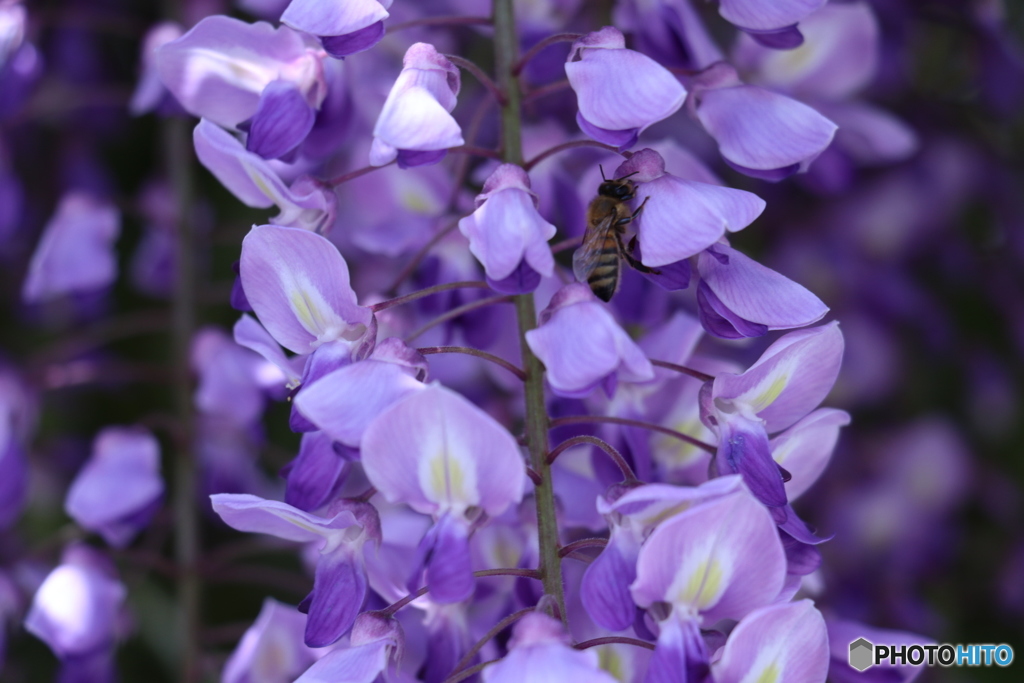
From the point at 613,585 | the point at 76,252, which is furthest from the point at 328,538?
the point at 76,252

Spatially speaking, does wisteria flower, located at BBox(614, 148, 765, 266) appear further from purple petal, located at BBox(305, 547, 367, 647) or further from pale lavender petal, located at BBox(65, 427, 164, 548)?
pale lavender petal, located at BBox(65, 427, 164, 548)

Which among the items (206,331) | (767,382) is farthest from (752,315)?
(206,331)

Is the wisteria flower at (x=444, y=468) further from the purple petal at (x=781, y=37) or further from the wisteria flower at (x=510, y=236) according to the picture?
the purple petal at (x=781, y=37)

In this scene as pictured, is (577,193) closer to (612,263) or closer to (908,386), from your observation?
(612,263)

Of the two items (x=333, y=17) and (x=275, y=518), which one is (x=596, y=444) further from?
(x=333, y=17)

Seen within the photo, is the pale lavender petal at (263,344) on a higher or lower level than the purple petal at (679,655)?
higher

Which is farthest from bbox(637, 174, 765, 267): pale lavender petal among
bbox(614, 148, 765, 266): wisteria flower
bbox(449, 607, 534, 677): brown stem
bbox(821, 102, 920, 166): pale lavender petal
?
bbox(821, 102, 920, 166): pale lavender petal

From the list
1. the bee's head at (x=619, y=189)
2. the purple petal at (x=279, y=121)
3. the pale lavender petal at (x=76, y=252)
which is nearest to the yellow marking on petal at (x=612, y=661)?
the bee's head at (x=619, y=189)

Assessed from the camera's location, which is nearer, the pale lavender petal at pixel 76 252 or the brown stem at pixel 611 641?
the brown stem at pixel 611 641
